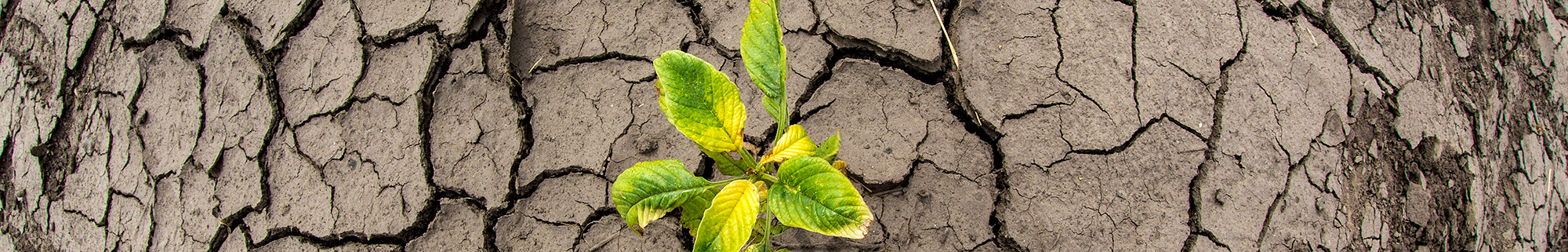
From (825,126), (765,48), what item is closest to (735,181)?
(765,48)

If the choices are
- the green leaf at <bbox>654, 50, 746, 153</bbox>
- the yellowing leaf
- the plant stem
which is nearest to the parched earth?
the plant stem

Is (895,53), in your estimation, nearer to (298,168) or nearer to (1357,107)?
(1357,107)

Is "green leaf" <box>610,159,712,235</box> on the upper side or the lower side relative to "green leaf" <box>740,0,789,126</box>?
lower

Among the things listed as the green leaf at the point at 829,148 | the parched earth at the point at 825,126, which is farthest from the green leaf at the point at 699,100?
the parched earth at the point at 825,126

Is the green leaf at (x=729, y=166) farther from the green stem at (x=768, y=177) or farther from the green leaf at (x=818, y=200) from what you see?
the green leaf at (x=818, y=200)

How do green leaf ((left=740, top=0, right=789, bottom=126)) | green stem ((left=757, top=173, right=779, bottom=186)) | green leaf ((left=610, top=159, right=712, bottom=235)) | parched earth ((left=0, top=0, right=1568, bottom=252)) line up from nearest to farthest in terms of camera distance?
green leaf ((left=740, top=0, right=789, bottom=126)) < green leaf ((left=610, top=159, right=712, bottom=235)) < green stem ((left=757, top=173, right=779, bottom=186)) < parched earth ((left=0, top=0, right=1568, bottom=252))

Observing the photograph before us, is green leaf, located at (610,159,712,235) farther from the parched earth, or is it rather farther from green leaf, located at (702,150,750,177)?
the parched earth

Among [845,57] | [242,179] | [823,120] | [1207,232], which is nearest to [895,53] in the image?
[845,57]
